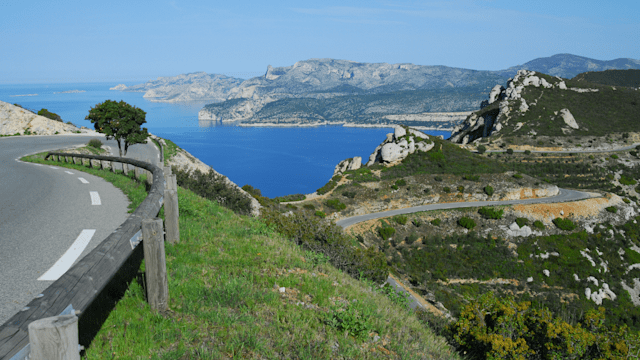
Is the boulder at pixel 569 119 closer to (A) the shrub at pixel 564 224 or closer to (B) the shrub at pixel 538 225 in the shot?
(A) the shrub at pixel 564 224

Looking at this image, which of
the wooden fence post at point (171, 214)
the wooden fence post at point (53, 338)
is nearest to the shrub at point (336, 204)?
the wooden fence post at point (171, 214)

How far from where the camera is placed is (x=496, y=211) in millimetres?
48000

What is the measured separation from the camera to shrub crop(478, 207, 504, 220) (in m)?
47.5

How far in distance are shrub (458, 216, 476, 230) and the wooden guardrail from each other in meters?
46.6

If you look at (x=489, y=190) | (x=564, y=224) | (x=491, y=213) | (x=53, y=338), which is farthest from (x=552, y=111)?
(x=53, y=338)

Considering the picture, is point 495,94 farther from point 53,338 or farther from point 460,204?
point 53,338

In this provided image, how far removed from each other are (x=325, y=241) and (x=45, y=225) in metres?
6.63

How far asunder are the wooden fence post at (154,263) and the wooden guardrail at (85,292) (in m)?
0.18

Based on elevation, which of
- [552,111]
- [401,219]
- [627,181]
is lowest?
[627,181]

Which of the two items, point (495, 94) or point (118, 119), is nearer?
point (118, 119)

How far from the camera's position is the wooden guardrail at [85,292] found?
1988mm

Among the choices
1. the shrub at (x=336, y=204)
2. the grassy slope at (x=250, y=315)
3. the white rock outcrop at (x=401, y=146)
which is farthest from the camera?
the white rock outcrop at (x=401, y=146)

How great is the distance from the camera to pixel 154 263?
394cm

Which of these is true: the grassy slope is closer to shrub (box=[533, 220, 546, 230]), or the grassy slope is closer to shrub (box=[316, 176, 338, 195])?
shrub (box=[316, 176, 338, 195])
